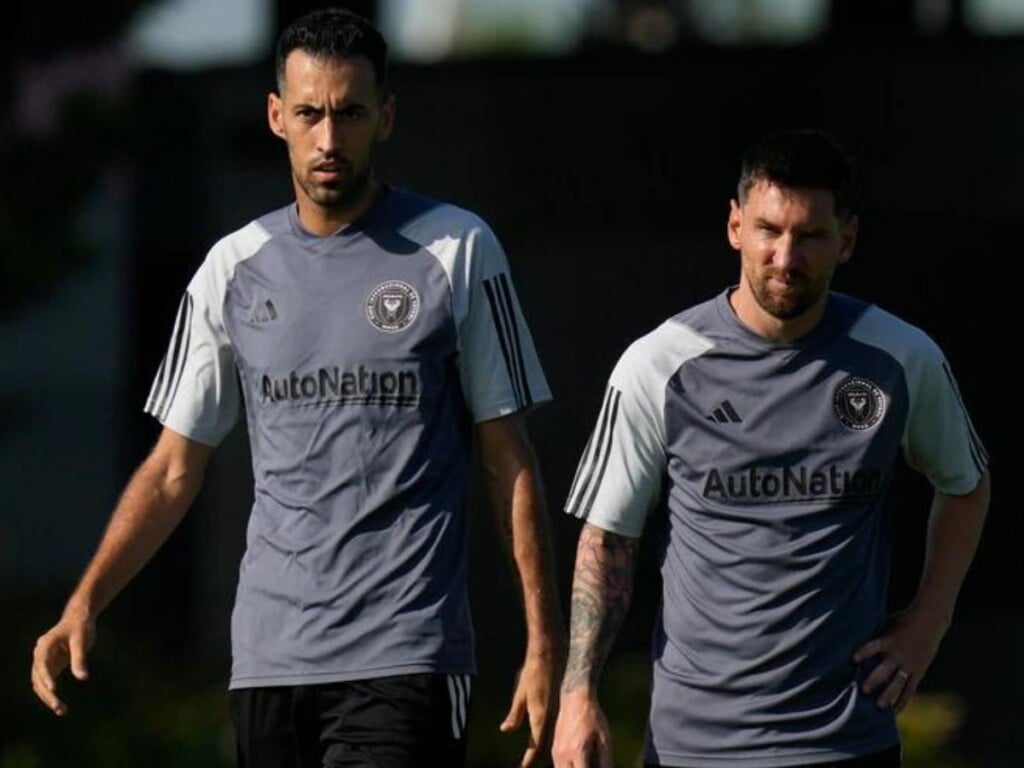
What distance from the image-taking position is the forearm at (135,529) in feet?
23.0

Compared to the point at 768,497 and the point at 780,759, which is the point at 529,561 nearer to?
the point at 768,497

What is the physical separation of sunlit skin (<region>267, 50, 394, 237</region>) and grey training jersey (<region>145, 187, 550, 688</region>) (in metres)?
0.15

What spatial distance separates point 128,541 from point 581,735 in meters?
1.34

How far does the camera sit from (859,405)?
635cm

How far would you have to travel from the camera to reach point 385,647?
656 centimetres

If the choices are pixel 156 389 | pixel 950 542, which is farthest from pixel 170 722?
pixel 950 542

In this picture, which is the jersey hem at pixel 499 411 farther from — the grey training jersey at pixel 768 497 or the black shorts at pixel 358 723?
the black shorts at pixel 358 723

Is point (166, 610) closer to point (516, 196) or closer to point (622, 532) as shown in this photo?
point (516, 196)

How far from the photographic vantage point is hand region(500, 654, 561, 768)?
6531mm

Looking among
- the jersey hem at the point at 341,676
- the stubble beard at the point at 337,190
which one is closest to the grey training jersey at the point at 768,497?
the jersey hem at the point at 341,676

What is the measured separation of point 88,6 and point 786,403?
8909mm

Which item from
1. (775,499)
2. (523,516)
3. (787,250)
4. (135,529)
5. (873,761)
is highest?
(787,250)

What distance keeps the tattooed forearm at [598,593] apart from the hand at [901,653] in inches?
22.2

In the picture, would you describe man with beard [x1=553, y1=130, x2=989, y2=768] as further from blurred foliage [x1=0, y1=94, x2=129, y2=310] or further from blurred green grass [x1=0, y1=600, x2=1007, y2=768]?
blurred foliage [x1=0, y1=94, x2=129, y2=310]
